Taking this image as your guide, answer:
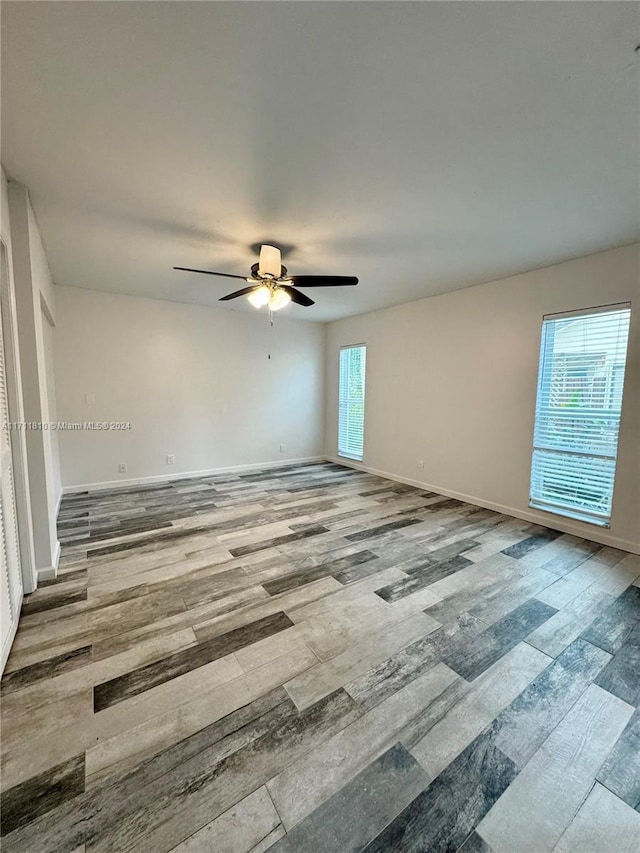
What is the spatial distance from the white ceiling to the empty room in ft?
0.04

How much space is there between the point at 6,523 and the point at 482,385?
4276 mm

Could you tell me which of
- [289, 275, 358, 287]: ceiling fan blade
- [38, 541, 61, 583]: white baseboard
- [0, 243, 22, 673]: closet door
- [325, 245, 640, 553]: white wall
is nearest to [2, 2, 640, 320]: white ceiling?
[289, 275, 358, 287]: ceiling fan blade

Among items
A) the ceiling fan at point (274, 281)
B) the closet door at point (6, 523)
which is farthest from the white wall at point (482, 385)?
the closet door at point (6, 523)

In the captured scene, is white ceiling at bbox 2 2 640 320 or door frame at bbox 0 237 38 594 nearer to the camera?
white ceiling at bbox 2 2 640 320

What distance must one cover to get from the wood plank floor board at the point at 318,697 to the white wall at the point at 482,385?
3.14 feet

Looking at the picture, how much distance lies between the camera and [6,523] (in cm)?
185

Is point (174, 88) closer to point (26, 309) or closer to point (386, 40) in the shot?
point (386, 40)

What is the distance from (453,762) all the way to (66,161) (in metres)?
3.34

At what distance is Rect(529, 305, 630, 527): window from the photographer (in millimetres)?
2939

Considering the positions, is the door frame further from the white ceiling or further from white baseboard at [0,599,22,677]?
the white ceiling

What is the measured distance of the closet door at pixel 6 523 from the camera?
1.71 m

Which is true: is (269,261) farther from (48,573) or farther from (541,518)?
(541,518)

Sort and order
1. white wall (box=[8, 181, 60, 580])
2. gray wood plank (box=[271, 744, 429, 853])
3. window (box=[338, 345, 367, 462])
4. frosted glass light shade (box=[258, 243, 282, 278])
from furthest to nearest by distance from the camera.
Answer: window (box=[338, 345, 367, 462]) < frosted glass light shade (box=[258, 243, 282, 278]) < white wall (box=[8, 181, 60, 580]) < gray wood plank (box=[271, 744, 429, 853])

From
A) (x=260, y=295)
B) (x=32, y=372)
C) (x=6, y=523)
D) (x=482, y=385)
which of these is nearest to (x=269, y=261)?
(x=260, y=295)
